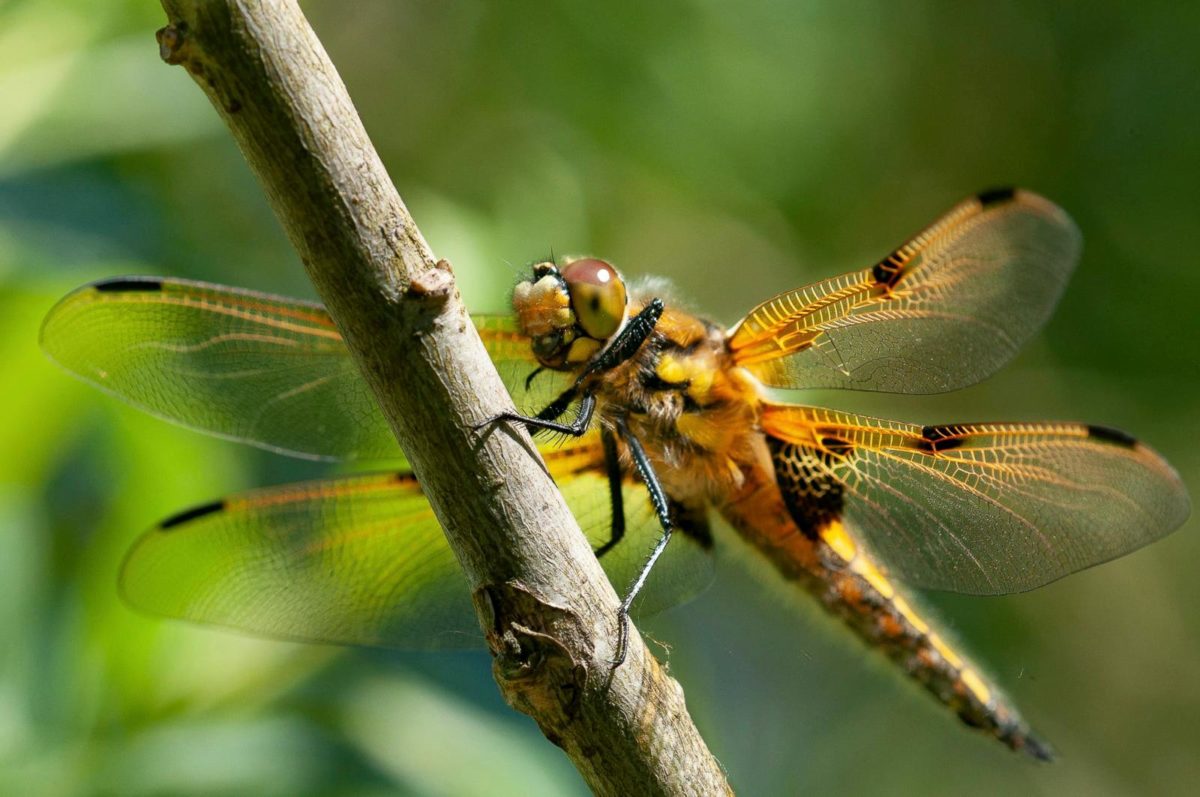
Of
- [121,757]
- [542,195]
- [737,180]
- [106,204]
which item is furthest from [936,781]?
[106,204]

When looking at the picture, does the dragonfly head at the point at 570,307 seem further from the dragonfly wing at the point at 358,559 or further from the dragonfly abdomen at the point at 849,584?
the dragonfly abdomen at the point at 849,584

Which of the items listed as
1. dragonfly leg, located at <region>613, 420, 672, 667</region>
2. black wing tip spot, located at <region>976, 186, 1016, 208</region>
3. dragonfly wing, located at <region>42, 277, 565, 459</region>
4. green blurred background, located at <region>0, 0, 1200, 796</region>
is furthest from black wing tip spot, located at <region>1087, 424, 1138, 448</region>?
dragonfly wing, located at <region>42, 277, 565, 459</region>

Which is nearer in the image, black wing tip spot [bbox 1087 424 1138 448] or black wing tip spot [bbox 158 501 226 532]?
black wing tip spot [bbox 1087 424 1138 448]

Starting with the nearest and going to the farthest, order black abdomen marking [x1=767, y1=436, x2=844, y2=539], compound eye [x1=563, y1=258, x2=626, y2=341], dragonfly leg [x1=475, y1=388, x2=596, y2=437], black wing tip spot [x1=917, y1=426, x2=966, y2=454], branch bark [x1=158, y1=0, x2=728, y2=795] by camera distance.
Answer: branch bark [x1=158, y1=0, x2=728, y2=795]
dragonfly leg [x1=475, y1=388, x2=596, y2=437]
compound eye [x1=563, y1=258, x2=626, y2=341]
black wing tip spot [x1=917, y1=426, x2=966, y2=454]
black abdomen marking [x1=767, y1=436, x2=844, y2=539]

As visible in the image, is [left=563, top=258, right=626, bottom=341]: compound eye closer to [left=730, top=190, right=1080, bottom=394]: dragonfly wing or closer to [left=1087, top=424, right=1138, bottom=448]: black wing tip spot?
[left=730, top=190, right=1080, bottom=394]: dragonfly wing

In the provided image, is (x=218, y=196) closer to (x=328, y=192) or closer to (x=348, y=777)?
(x=348, y=777)

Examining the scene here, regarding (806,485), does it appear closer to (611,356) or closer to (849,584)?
(849,584)
